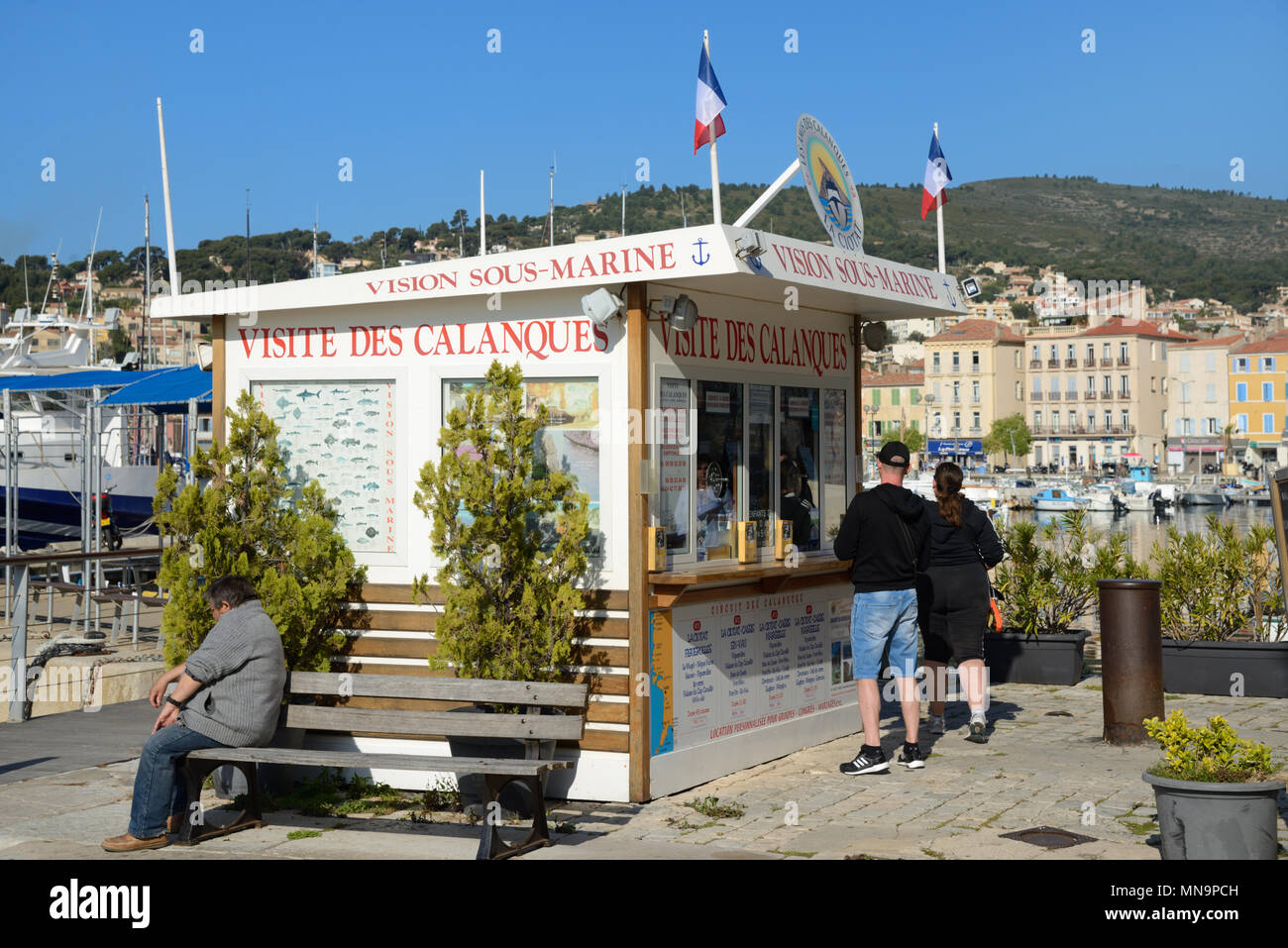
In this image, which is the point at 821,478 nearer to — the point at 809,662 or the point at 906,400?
the point at 809,662

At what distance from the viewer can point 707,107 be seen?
8805 millimetres

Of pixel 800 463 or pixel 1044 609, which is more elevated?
Answer: pixel 800 463

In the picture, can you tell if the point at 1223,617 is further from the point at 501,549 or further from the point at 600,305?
the point at 501,549

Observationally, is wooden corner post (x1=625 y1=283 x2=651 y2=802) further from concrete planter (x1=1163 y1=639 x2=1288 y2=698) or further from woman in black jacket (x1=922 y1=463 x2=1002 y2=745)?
concrete planter (x1=1163 y1=639 x2=1288 y2=698)

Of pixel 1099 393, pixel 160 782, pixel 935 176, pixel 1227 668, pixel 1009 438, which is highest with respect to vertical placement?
pixel 1099 393

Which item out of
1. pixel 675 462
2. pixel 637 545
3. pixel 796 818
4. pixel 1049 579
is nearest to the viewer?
pixel 796 818

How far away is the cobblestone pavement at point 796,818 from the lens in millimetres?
6727

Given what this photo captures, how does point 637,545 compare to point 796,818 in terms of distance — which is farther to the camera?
point 637,545

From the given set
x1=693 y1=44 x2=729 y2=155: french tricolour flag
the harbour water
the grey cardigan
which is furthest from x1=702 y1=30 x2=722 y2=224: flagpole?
the harbour water

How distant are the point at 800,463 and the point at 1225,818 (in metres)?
4.31

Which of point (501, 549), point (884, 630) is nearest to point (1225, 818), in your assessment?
point (884, 630)

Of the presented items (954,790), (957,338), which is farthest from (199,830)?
(957,338)

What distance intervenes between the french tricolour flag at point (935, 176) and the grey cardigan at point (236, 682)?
7467 mm
